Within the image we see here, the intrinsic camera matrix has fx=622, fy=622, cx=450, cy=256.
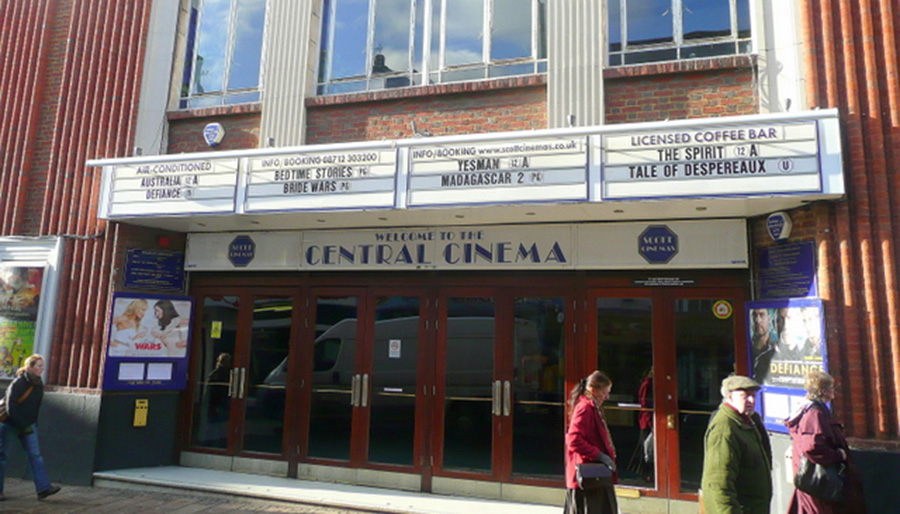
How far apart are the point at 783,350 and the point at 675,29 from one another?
386 centimetres

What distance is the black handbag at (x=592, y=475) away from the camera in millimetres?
4754

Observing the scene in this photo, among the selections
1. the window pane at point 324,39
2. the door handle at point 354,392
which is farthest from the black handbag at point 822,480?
the window pane at point 324,39

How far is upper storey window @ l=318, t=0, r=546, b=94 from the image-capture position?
7.88m

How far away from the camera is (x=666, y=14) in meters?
7.43

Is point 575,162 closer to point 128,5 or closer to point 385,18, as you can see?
point 385,18

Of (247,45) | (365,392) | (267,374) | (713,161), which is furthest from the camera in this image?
(247,45)

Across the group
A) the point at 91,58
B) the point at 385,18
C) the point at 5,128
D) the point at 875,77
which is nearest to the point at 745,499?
the point at 875,77

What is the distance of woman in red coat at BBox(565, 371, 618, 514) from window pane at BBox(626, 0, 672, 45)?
448cm

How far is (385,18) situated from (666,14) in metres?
3.69

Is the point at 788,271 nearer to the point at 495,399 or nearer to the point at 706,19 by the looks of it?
the point at 706,19

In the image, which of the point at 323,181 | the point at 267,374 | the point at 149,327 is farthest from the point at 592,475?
the point at 149,327

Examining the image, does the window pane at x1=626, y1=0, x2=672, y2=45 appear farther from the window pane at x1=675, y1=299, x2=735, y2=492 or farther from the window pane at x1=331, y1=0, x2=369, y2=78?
the window pane at x1=331, y1=0, x2=369, y2=78

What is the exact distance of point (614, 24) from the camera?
7559 millimetres

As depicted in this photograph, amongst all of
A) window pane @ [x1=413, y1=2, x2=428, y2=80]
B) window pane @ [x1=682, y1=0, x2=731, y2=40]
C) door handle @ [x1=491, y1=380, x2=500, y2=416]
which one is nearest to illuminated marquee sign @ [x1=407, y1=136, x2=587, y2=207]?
window pane @ [x1=413, y1=2, x2=428, y2=80]
